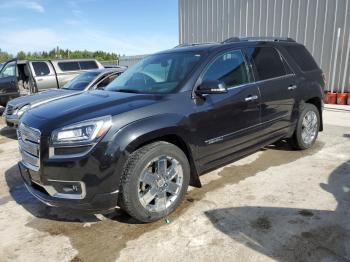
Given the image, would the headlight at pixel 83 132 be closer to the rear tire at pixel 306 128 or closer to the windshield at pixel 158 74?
the windshield at pixel 158 74

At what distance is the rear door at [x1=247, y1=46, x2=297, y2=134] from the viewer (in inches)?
174

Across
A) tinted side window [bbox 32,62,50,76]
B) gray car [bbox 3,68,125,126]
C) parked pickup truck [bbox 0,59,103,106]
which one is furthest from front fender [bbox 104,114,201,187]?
tinted side window [bbox 32,62,50,76]

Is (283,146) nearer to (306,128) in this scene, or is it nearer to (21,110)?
(306,128)

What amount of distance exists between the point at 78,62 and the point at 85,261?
1030 centimetres

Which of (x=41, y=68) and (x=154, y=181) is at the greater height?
(x=41, y=68)

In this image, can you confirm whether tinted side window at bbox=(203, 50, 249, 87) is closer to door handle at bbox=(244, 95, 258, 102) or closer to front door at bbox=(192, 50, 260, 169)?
front door at bbox=(192, 50, 260, 169)

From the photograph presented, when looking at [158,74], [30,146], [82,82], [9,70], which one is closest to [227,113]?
[158,74]

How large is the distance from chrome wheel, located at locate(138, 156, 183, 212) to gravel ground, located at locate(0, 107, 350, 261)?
0.21 metres

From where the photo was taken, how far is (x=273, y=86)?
455 cm

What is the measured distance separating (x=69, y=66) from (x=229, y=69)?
9013 millimetres

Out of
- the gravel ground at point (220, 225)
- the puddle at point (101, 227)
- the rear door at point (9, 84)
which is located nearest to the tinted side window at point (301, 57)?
the gravel ground at point (220, 225)

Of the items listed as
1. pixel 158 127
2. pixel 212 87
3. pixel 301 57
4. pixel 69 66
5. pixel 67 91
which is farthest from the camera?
pixel 69 66

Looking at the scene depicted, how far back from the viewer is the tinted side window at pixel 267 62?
4.43 m

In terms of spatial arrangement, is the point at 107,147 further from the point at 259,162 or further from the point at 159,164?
the point at 259,162
